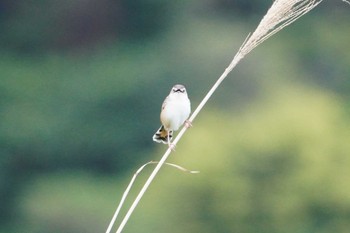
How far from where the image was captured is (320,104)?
26.1 ft

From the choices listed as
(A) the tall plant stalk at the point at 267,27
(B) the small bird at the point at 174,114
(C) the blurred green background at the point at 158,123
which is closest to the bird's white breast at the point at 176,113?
(B) the small bird at the point at 174,114

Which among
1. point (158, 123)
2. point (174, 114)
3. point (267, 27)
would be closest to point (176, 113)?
point (174, 114)

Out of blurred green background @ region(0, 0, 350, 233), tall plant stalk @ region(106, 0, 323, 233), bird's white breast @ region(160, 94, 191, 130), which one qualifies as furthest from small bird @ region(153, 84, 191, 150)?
blurred green background @ region(0, 0, 350, 233)

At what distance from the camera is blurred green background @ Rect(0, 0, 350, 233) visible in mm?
7586

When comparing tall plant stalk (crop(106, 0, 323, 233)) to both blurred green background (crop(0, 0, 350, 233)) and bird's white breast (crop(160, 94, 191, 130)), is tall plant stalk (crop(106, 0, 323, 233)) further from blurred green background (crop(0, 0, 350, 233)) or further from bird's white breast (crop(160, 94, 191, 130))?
blurred green background (crop(0, 0, 350, 233))

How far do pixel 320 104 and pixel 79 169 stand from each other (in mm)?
1730

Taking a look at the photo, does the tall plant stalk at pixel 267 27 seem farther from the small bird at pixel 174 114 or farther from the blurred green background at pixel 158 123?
the blurred green background at pixel 158 123

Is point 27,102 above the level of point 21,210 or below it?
above

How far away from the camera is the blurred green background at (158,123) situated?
7586mm

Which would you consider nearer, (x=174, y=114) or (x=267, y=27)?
(x=267, y=27)

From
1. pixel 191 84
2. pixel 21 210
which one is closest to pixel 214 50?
pixel 191 84

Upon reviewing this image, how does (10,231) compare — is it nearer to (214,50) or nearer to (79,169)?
(79,169)

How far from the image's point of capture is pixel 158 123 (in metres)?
7.36

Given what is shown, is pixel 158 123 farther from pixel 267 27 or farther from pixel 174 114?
pixel 267 27
